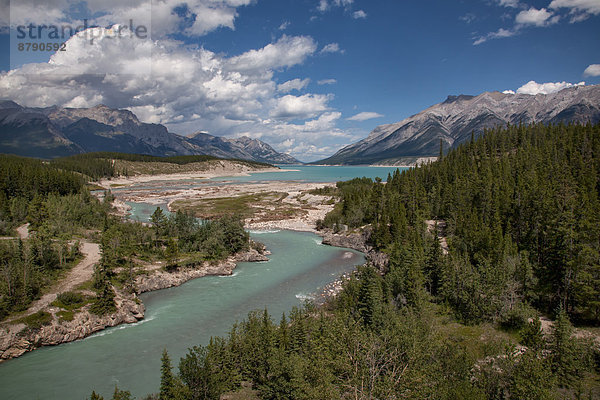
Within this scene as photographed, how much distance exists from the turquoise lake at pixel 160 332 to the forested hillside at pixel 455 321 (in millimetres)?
4496

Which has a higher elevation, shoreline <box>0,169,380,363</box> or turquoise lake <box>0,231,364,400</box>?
shoreline <box>0,169,380,363</box>

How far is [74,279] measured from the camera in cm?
4253

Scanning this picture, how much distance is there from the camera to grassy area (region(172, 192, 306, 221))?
105744mm

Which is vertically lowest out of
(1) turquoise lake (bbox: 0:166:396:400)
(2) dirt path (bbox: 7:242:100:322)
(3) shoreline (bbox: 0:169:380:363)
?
(1) turquoise lake (bbox: 0:166:396:400)

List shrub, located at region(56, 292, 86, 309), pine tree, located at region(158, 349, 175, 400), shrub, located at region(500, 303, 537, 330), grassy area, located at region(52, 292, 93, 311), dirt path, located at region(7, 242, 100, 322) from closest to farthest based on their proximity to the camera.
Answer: pine tree, located at region(158, 349, 175, 400) < shrub, located at region(500, 303, 537, 330) < dirt path, located at region(7, 242, 100, 322) < grassy area, located at region(52, 292, 93, 311) < shrub, located at region(56, 292, 86, 309)

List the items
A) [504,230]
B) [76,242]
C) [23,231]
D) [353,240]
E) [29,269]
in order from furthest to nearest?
[353,240] < [23,231] < [504,230] < [76,242] < [29,269]

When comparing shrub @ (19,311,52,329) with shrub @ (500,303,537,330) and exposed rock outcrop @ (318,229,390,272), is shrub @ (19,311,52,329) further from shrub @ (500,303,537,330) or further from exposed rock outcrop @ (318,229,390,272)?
exposed rock outcrop @ (318,229,390,272)

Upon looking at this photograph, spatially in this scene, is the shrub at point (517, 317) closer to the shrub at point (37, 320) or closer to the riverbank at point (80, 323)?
the riverbank at point (80, 323)

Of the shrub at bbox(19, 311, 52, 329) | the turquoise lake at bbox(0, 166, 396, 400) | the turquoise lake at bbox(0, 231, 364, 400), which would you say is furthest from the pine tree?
the shrub at bbox(19, 311, 52, 329)

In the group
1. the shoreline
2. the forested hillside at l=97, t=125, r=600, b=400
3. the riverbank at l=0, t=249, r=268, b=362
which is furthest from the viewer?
the shoreline

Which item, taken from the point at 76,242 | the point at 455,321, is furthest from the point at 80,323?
the point at 455,321

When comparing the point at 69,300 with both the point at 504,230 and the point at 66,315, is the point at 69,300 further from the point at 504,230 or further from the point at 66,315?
the point at 504,230

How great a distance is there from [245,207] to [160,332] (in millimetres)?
83251

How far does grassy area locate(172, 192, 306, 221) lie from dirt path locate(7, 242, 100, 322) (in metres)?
42.7
